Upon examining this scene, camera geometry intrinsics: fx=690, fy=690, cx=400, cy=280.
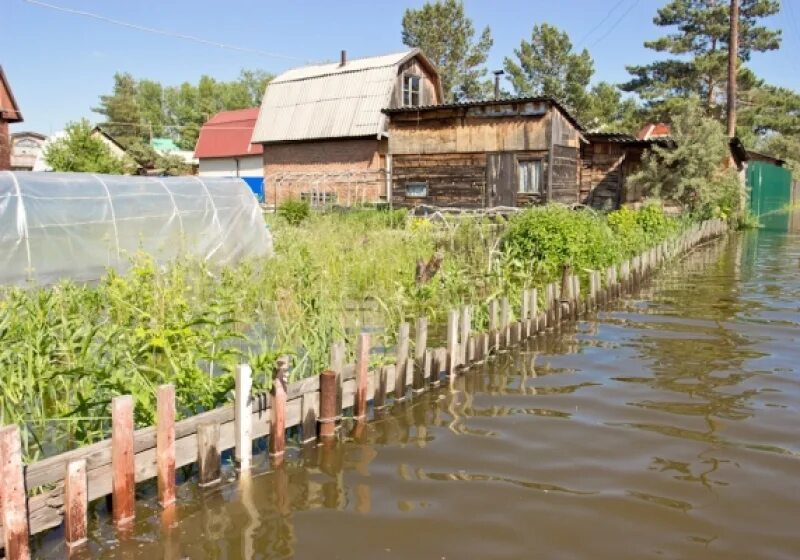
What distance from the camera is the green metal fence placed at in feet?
99.5

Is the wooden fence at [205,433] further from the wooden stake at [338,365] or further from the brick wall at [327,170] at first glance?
the brick wall at [327,170]

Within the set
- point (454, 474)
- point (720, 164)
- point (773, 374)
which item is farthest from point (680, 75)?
point (454, 474)

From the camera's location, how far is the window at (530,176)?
24.4m

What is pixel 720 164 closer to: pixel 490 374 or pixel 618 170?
pixel 618 170

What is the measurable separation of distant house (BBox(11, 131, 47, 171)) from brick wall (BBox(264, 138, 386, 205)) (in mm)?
27876

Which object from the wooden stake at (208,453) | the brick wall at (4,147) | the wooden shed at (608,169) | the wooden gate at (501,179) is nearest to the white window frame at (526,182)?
the wooden gate at (501,179)

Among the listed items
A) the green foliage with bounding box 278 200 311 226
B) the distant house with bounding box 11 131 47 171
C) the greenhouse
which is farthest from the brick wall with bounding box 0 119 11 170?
the distant house with bounding box 11 131 47 171

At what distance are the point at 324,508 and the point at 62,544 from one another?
1.52 m

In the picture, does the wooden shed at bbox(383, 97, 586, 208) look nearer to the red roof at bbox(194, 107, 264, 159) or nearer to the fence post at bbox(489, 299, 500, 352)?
the fence post at bbox(489, 299, 500, 352)

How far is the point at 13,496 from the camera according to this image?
11.2ft

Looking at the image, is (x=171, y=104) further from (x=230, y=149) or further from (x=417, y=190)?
(x=417, y=190)

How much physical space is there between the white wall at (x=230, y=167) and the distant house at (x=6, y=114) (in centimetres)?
1806

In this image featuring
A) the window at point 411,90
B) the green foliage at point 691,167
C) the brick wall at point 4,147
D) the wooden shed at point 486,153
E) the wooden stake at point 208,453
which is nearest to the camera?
the wooden stake at point 208,453

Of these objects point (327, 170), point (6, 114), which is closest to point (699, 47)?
point (327, 170)
